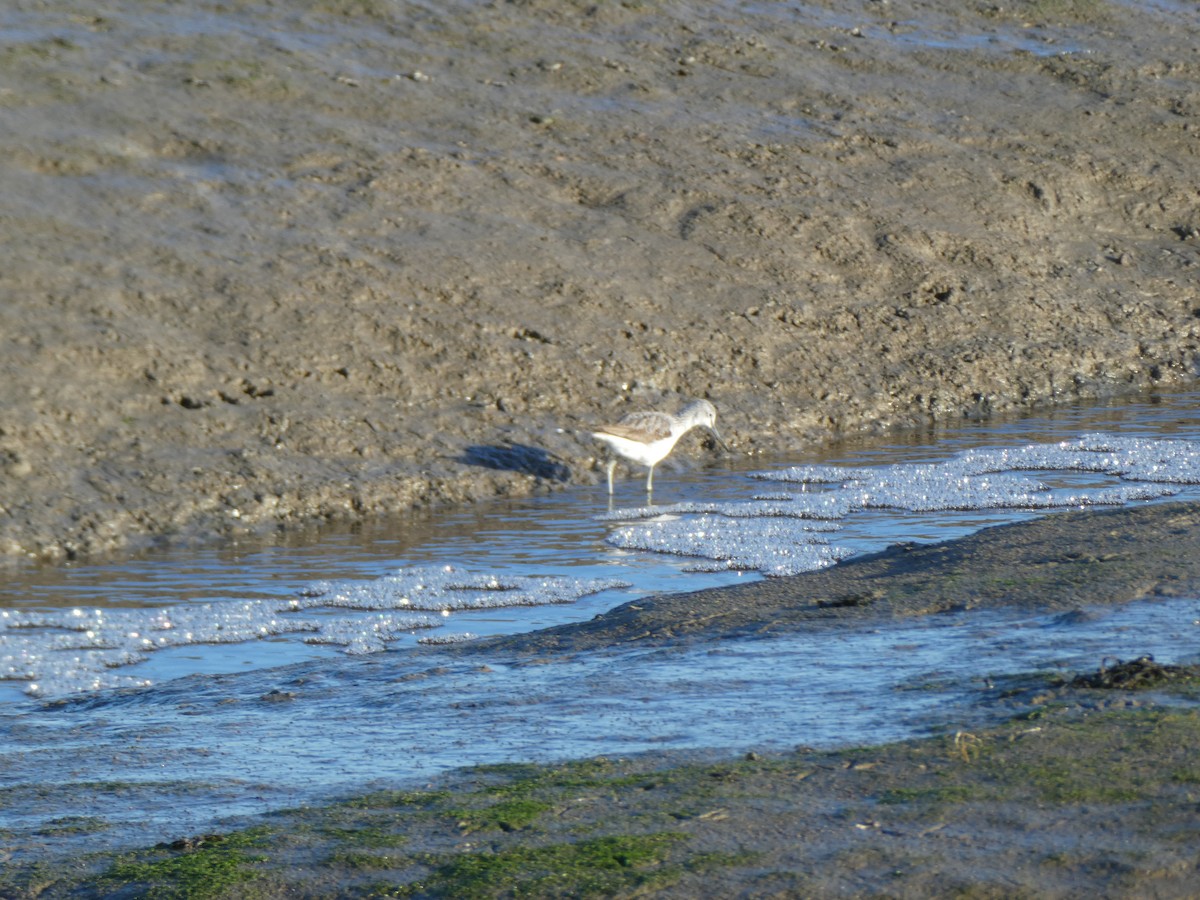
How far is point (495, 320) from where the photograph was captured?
42.1 ft

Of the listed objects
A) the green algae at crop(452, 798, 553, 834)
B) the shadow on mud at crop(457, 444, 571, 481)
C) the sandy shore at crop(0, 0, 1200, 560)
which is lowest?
the green algae at crop(452, 798, 553, 834)

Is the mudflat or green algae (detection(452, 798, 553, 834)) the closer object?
the mudflat

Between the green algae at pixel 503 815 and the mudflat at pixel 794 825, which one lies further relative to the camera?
the green algae at pixel 503 815

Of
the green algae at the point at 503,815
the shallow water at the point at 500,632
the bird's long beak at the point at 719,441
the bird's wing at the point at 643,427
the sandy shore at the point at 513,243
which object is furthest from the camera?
the bird's long beak at the point at 719,441

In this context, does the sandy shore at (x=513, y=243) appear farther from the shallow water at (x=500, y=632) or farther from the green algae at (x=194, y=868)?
the green algae at (x=194, y=868)

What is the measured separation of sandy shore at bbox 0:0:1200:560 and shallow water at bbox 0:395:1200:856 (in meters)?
0.99

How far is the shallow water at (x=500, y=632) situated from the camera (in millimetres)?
5246

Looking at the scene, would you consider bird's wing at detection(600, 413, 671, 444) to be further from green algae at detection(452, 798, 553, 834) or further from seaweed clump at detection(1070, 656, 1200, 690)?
green algae at detection(452, 798, 553, 834)

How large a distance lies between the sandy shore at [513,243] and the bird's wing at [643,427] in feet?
2.04

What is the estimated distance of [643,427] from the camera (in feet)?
36.3

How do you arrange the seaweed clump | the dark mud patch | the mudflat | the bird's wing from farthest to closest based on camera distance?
the bird's wing → the dark mud patch → the seaweed clump → the mudflat

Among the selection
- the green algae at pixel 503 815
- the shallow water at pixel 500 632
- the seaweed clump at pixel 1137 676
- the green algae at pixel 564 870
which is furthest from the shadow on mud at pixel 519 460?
the green algae at pixel 564 870

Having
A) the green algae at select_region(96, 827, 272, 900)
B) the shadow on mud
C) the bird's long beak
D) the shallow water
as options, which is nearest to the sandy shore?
the shadow on mud

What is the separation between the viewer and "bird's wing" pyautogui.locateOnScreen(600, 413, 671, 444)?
431 inches
